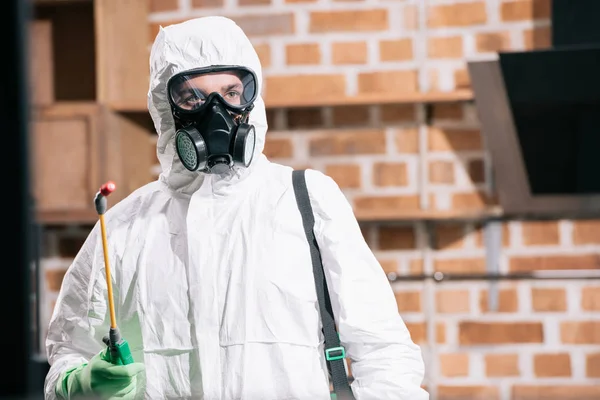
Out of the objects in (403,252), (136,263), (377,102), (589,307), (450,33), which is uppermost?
(450,33)

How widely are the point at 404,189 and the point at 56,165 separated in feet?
3.55

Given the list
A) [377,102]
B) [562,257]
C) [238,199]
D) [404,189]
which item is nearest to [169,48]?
[238,199]

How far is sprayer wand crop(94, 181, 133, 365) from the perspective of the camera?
1.22 m

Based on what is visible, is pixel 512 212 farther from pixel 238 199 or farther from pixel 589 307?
pixel 238 199

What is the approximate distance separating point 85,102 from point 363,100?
0.86 metres

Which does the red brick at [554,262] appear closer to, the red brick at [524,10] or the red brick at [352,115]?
the red brick at [352,115]

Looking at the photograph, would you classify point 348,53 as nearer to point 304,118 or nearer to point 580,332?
point 304,118

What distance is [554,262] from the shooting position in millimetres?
2627

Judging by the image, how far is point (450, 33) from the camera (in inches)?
105

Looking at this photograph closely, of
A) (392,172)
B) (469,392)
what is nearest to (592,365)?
(469,392)

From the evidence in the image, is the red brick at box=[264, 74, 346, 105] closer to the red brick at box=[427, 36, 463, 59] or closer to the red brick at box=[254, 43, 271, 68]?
the red brick at box=[254, 43, 271, 68]

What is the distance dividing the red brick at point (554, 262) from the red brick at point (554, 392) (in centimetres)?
37

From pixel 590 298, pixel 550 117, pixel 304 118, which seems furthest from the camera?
pixel 304 118

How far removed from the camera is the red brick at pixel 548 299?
2617 millimetres
